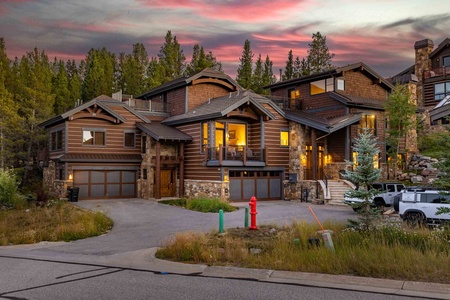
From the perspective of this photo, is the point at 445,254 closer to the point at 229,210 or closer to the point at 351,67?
the point at 229,210

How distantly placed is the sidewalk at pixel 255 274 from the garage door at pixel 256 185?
1845cm

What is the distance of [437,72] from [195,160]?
34.9 metres

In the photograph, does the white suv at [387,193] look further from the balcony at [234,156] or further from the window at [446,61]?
the window at [446,61]

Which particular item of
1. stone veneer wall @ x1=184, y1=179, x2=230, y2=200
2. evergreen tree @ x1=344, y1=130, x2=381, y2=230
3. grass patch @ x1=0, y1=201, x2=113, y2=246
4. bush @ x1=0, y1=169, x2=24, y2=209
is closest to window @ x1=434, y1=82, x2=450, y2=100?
stone veneer wall @ x1=184, y1=179, x2=230, y2=200

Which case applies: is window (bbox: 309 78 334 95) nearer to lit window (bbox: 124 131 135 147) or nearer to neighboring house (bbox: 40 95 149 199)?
neighboring house (bbox: 40 95 149 199)

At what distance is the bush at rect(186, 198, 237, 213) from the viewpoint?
26.5m

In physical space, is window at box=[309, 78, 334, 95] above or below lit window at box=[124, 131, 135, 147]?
above

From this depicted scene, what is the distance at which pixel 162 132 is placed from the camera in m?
34.5

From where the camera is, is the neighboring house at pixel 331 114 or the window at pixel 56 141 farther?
the window at pixel 56 141

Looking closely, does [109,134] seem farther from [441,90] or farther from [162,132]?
[441,90]

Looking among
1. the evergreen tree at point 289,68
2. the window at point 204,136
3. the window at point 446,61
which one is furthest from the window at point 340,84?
the evergreen tree at point 289,68

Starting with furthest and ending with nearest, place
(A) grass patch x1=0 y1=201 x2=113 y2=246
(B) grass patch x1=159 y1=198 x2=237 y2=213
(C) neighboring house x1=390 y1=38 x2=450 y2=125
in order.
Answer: (C) neighboring house x1=390 y1=38 x2=450 y2=125
(B) grass patch x1=159 y1=198 x2=237 y2=213
(A) grass patch x1=0 y1=201 x2=113 y2=246

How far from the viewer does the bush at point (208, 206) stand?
2651 centimetres

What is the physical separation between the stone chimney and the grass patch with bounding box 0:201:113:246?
44844 millimetres
